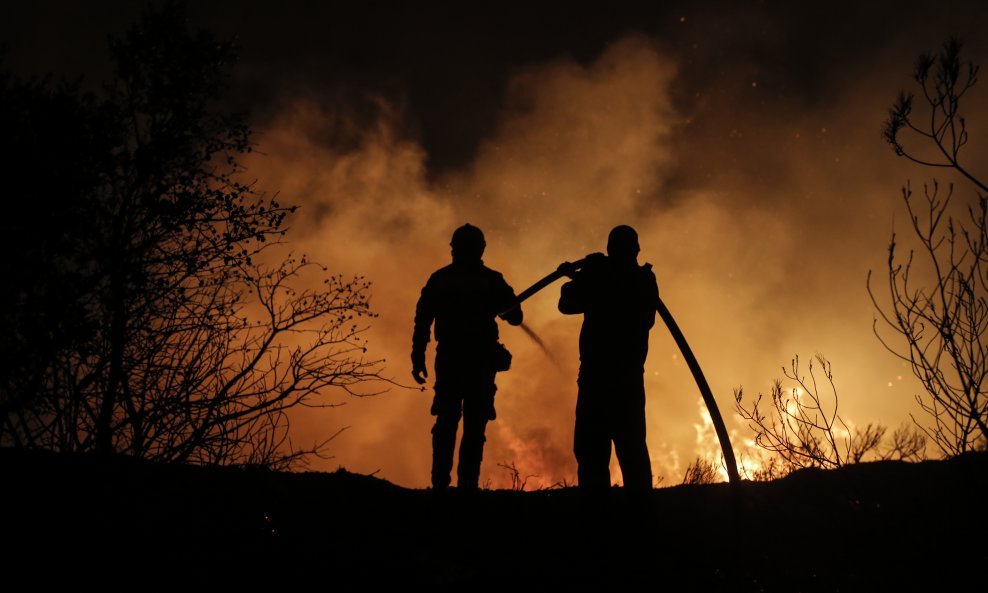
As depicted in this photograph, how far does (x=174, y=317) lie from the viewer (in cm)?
794

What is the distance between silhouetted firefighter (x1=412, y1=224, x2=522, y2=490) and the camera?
5.92 m

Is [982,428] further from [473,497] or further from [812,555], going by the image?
[473,497]

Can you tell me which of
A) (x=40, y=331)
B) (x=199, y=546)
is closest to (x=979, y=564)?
(x=199, y=546)

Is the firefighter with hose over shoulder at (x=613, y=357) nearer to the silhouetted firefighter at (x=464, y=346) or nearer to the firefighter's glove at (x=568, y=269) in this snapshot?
the firefighter's glove at (x=568, y=269)

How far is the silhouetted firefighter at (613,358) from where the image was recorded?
5.27 m

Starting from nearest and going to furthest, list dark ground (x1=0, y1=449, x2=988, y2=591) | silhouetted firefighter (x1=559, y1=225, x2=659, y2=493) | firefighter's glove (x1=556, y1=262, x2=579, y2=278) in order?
dark ground (x1=0, y1=449, x2=988, y2=591), silhouetted firefighter (x1=559, y1=225, x2=659, y2=493), firefighter's glove (x1=556, y1=262, x2=579, y2=278)

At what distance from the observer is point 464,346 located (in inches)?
238

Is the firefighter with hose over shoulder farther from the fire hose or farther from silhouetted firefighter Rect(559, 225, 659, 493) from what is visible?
the fire hose

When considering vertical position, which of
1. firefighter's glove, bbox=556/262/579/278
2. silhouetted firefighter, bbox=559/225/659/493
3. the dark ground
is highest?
firefighter's glove, bbox=556/262/579/278

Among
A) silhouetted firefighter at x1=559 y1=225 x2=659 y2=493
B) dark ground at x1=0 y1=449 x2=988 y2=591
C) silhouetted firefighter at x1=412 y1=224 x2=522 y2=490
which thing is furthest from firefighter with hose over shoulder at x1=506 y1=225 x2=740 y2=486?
silhouetted firefighter at x1=412 y1=224 x2=522 y2=490

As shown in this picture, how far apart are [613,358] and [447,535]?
209 centimetres

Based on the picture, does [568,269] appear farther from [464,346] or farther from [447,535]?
[447,535]

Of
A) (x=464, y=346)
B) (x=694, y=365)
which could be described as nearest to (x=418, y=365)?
(x=464, y=346)

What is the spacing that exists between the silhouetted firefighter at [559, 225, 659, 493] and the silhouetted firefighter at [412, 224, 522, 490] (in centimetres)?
97
